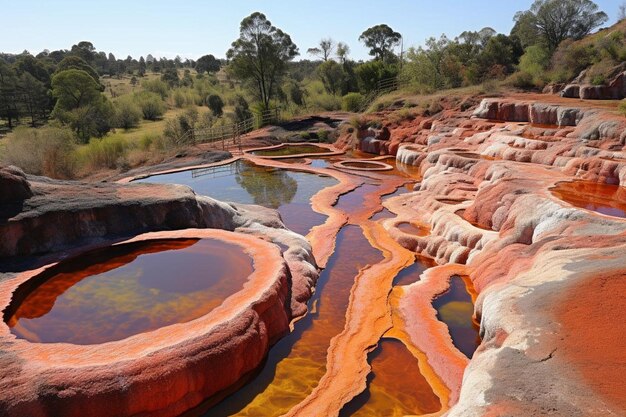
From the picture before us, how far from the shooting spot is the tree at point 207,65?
293ft

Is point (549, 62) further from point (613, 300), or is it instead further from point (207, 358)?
point (207, 358)

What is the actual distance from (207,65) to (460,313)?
88.0 m

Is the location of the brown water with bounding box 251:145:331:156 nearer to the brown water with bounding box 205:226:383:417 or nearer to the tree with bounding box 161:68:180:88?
the brown water with bounding box 205:226:383:417

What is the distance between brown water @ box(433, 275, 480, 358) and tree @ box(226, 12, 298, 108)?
30433mm

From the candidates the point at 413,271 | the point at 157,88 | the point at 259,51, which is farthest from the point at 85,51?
the point at 413,271

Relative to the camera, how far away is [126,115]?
3941 cm

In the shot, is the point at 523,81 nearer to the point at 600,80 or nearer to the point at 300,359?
the point at 600,80

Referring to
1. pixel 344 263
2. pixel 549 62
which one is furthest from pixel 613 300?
pixel 549 62

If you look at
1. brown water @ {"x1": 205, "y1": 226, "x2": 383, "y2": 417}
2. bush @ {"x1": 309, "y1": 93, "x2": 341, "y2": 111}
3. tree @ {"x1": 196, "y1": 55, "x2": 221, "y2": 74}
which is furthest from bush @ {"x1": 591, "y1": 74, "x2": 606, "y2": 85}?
tree @ {"x1": 196, "y1": 55, "x2": 221, "y2": 74}

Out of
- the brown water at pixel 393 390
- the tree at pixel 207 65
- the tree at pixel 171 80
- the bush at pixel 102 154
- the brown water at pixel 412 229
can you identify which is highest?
the tree at pixel 207 65

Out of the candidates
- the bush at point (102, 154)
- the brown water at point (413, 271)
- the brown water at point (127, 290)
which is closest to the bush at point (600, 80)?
the brown water at point (413, 271)

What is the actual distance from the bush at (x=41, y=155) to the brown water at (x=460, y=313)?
18722 millimetres

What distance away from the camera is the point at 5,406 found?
553 cm

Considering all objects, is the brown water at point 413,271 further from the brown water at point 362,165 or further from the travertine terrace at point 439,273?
the brown water at point 362,165
